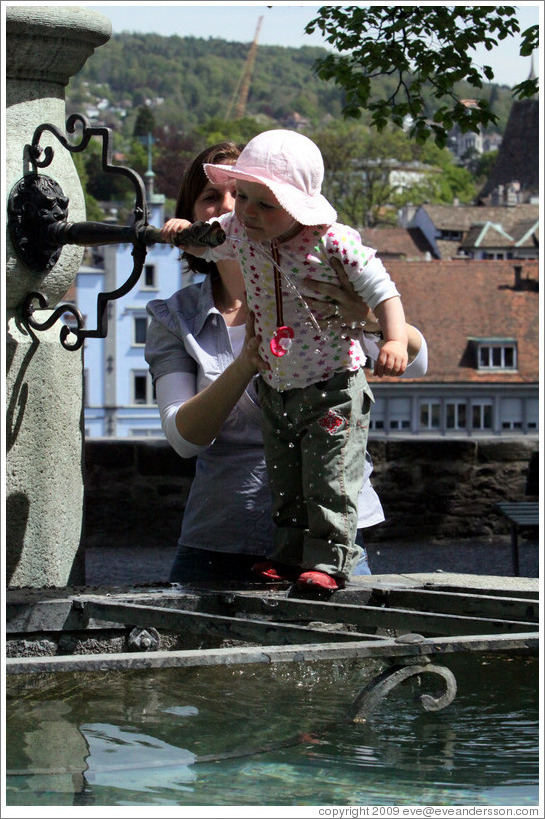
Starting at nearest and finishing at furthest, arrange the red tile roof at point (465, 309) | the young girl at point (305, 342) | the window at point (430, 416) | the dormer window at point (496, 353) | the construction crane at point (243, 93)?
the young girl at point (305, 342) → the red tile roof at point (465, 309) → the dormer window at point (496, 353) → the window at point (430, 416) → the construction crane at point (243, 93)

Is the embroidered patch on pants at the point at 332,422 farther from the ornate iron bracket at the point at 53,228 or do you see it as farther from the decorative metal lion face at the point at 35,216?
the decorative metal lion face at the point at 35,216

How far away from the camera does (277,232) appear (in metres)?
3.27

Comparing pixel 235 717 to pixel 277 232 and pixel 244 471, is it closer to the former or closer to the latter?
pixel 244 471

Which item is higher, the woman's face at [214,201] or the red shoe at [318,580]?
the woman's face at [214,201]

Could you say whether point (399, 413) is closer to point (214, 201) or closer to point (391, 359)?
point (214, 201)

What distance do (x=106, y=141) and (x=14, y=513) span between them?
1098mm

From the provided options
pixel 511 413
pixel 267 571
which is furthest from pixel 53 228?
pixel 511 413

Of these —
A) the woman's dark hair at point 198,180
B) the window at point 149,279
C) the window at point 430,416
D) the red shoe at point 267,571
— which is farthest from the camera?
the window at point 149,279

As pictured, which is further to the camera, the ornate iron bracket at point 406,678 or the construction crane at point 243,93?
the construction crane at point 243,93

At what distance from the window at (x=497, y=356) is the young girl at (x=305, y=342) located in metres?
66.6

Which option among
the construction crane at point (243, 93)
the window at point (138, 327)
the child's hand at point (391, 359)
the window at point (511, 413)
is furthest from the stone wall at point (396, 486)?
the construction crane at point (243, 93)

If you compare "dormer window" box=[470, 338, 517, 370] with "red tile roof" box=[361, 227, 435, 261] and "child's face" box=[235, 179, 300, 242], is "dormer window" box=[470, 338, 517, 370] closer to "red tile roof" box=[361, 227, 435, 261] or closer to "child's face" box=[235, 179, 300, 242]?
"red tile roof" box=[361, 227, 435, 261]

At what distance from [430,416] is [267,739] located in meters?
69.4

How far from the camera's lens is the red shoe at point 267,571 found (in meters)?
3.43
